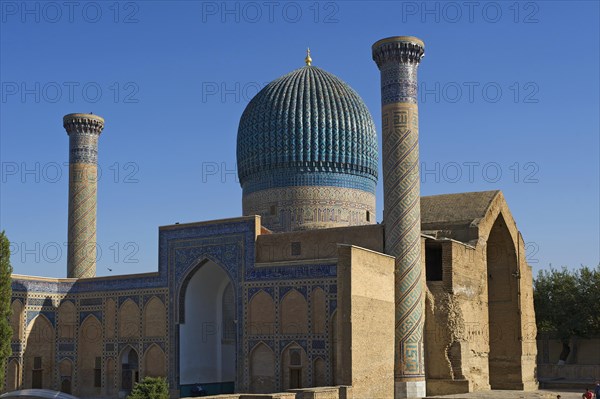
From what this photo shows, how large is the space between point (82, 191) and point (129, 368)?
5908 mm

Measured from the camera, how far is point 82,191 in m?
24.5

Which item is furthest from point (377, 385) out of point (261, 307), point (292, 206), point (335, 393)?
point (292, 206)

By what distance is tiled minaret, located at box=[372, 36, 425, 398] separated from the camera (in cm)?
1727

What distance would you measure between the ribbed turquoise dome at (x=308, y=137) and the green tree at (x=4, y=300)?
8.28 m

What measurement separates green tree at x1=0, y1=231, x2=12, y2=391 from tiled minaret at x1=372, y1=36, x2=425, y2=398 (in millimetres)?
7828

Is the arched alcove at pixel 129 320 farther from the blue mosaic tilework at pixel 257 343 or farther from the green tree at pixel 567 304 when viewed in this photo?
the green tree at pixel 567 304

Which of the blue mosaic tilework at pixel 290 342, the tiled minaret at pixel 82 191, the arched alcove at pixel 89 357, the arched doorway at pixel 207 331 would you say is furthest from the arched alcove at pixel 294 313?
the tiled minaret at pixel 82 191

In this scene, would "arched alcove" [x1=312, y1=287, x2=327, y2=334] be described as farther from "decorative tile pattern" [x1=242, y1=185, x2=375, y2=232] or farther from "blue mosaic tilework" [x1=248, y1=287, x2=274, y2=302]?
"decorative tile pattern" [x1=242, y1=185, x2=375, y2=232]

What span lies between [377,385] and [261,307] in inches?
147

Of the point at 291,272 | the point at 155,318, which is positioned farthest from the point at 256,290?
the point at 155,318

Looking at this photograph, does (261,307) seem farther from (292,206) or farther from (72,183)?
(72,183)

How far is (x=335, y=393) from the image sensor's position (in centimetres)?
1496

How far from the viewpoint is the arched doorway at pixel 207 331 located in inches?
808

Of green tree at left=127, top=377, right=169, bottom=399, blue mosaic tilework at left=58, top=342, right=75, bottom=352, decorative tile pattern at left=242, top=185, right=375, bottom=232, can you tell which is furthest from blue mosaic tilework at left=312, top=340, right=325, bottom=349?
blue mosaic tilework at left=58, top=342, right=75, bottom=352
